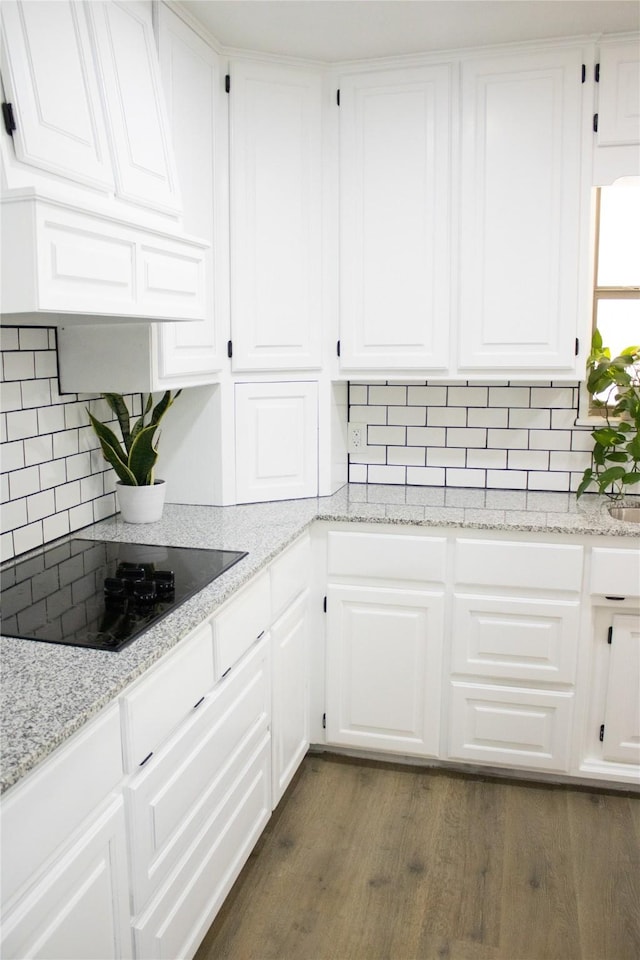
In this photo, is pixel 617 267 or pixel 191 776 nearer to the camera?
pixel 191 776

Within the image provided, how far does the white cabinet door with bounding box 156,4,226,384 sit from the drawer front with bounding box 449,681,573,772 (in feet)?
4.58

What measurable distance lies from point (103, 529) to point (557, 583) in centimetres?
146

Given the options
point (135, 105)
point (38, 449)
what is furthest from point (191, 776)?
point (135, 105)

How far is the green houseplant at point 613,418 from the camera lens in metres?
2.59

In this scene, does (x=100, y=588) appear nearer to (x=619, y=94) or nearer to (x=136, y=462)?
(x=136, y=462)

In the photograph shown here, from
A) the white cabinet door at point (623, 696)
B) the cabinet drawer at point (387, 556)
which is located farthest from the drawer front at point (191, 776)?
the white cabinet door at point (623, 696)

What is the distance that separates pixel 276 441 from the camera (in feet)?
9.14

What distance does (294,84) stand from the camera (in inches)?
104

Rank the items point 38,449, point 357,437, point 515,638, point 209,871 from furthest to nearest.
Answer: point 357,437 < point 515,638 < point 38,449 < point 209,871

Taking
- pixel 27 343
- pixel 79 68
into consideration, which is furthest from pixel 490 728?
pixel 79 68

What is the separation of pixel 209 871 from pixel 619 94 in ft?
8.50

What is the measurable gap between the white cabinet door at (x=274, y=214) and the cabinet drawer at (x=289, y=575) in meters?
0.67

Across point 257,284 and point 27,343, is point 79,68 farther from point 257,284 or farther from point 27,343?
point 257,284

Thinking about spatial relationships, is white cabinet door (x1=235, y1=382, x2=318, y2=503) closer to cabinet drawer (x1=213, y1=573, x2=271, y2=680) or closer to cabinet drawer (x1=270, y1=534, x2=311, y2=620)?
cabinet drawer (x1=270, y1=534, x2=311, y2=620)
